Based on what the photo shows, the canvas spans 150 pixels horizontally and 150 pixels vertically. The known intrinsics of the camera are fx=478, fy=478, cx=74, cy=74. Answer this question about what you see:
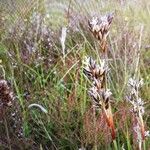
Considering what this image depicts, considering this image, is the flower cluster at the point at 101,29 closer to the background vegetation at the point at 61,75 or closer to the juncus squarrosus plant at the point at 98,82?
the juncus squarrosus plant at the point at 98,82

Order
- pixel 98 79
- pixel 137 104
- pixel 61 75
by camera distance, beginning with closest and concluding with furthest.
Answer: pixel 98 79 → pixel 137 104 → pixel 61 75

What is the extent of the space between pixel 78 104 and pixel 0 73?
1.55ft

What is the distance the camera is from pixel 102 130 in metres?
1.45

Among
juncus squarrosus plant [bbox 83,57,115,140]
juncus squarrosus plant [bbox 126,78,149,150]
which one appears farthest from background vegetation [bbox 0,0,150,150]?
juncus squarrosus plant [bbox 83,57,115,140]

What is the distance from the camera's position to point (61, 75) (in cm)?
212

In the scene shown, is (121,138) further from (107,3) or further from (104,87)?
(107,3)

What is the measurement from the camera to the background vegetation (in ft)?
5.40

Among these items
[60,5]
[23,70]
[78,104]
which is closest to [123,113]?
[78,104]

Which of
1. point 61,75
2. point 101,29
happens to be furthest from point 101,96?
point 61,75

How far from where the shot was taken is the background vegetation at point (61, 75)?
164cm

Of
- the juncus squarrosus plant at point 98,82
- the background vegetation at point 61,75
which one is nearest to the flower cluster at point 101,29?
the juncus squarrosus plant at point 98,82

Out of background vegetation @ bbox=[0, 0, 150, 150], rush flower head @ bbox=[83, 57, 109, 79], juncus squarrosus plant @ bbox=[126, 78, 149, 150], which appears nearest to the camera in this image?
rush flower head @ bbox=[83, 57, 109, 79]

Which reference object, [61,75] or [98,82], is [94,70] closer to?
[98,82]

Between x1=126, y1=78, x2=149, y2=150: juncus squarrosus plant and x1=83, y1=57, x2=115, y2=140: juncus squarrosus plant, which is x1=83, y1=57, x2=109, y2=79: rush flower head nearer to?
x1=83, y1=57, x2=115, y2=140: juncus squarrosus plant
